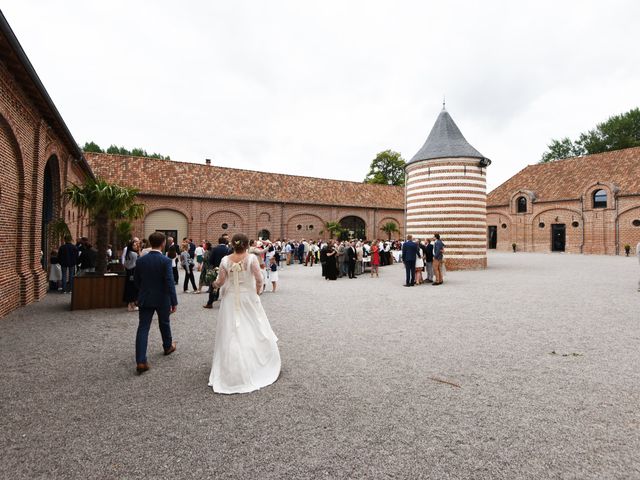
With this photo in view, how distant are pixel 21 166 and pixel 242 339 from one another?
323 inches

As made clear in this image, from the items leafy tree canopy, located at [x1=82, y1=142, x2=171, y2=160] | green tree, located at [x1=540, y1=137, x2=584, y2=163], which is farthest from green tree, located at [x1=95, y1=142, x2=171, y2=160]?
green tree, located at [x1=540, y1=137, x2=584, y2=163]

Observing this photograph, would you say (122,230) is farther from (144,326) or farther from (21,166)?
(144,326)

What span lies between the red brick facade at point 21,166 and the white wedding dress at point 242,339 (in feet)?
18.8

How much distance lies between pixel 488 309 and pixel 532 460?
581 centimetres

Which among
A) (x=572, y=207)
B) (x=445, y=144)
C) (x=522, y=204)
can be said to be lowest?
(x=572, y=207)

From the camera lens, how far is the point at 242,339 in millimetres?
→ 4137

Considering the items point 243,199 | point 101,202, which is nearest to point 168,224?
point 243,199

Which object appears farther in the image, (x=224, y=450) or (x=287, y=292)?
(x=287, y=292)

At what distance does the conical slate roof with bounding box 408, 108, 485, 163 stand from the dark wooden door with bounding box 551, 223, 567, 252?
18.5m

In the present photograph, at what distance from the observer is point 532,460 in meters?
2.67

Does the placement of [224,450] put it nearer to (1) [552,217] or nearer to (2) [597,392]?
(2) [597,392]

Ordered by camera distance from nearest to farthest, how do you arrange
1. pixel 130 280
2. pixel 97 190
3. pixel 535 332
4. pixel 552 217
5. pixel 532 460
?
pixel 532 460
pixel 535 332
pixel 130 280
pixel 97 190
pixel 552 217

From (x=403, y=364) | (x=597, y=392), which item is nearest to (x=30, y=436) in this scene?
(x=403, y=364)

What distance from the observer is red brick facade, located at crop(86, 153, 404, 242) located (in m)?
24.8
